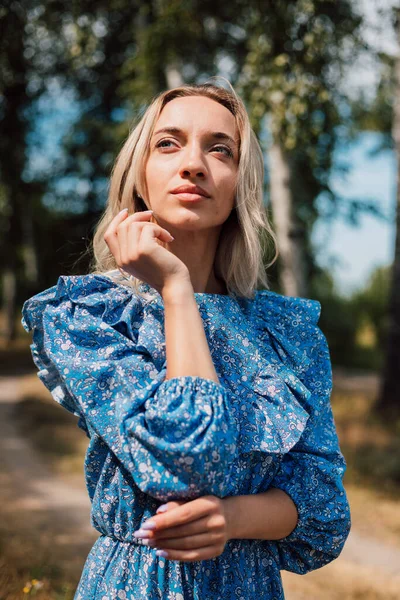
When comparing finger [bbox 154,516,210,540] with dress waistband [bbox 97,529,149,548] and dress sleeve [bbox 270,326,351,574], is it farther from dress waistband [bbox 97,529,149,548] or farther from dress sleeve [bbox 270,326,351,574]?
dress sleeve [bbox 270,326,351,574]

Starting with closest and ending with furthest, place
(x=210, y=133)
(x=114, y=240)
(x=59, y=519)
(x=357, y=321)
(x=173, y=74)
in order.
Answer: (x=114, y=240)
(x=210, y=133)
(x=59, y=519)
(x=173, y=74)
(x=357, y=321)

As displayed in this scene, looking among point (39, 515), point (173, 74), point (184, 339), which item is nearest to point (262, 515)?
point (184, 339)

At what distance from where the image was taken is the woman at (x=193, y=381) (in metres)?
1.28

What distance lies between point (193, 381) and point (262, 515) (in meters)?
0.35

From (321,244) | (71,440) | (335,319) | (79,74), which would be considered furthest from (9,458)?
(335,319)

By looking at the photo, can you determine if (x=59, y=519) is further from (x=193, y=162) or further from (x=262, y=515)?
A: (x=193, y=162)

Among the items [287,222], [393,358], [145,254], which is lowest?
[145,254]

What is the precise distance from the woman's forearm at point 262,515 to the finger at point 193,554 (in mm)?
64

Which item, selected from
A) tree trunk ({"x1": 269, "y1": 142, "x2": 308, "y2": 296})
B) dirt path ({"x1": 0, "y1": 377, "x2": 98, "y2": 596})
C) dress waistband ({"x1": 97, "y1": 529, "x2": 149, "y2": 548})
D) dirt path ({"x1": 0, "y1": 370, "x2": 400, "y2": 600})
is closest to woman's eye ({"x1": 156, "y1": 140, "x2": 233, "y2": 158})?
dress waistband ({"x1": 97, "y1": 529, "x2": 149, "y2": 548})

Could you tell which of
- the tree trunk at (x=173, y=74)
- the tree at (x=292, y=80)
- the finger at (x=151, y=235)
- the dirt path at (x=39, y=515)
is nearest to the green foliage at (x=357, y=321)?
the tree trunk at (x=173, y=74)

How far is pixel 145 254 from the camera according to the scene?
1.41m

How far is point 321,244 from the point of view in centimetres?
1020

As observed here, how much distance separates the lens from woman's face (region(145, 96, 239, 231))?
1583 millimetres

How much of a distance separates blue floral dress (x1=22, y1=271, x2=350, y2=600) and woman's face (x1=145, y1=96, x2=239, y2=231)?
0.70 feet
